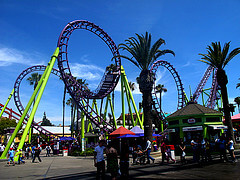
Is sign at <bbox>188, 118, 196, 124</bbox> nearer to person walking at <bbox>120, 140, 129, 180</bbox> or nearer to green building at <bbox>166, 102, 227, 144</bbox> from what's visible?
green building at <bbox>166, 102, 227, 144</bbox>

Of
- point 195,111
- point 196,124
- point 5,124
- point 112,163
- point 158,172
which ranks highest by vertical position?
point 5,124

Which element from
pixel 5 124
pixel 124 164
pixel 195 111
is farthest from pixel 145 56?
pixel 5 124

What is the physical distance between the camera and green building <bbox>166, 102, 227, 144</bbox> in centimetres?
2020

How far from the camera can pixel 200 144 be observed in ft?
41.0

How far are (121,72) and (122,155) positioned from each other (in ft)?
77.4

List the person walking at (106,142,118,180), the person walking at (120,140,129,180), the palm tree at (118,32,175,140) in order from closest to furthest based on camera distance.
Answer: the person walking at (106,142,118,180)
the person walking at (120,140,129,180)
the palm tree at (118,32,175,140)

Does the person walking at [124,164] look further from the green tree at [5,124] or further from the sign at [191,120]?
the green tree at [5,124]

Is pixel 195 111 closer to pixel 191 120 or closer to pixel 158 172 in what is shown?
pixel 191 120

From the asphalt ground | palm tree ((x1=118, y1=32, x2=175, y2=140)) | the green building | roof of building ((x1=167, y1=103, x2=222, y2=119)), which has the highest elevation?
palm tree ((x1=118, y1=32, x2=175, y2=140))

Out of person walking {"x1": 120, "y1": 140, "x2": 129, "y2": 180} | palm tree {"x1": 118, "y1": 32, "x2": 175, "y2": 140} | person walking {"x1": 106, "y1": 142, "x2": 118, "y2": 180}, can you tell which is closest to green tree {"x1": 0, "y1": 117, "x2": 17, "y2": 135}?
palm tree {"x1": 118, "y1": 32, "x2": 175, "y2": 140}

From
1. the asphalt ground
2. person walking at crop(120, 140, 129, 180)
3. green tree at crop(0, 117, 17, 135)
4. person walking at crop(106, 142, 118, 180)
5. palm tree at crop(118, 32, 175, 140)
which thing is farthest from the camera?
green tree at crop(0, 117, 17, 135)

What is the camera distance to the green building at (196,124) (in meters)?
20.2

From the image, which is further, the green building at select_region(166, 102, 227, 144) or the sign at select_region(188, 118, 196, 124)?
the sign at select_region(188, 118, 196, 124)

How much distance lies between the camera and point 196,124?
20594mm
